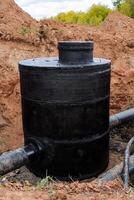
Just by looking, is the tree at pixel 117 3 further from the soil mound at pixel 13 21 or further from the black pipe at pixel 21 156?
the black pipe at pixel 21 156

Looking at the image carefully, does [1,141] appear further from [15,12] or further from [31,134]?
[15,12]

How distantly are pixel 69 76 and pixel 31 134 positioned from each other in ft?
3.61

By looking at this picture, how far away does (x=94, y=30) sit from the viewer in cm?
857

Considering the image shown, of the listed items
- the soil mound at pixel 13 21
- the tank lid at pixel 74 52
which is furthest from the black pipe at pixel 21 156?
the soil mound at pixel 13 21

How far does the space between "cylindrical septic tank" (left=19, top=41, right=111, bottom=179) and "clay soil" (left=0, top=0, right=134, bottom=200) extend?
117 centimetres

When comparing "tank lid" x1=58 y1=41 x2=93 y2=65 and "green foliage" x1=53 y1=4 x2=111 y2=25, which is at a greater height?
"green foliage" x1=53 y1=4 x2=111 y2=25

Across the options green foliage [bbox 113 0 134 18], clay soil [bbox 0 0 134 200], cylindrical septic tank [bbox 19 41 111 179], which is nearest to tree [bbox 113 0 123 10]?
green foliage [bbox 113 0 134 18]

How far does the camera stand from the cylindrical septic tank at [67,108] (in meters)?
5.18

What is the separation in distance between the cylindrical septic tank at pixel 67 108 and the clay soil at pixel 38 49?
117 centimetres

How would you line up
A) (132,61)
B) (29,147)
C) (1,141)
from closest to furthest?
1. (29,147)
2. (1,141)
3. (132,61)

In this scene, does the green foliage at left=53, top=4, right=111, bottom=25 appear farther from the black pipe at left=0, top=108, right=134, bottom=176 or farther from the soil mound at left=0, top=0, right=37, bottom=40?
the black pipe at left=0, top=108, right=134, bottom=176

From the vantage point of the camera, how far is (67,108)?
5.26 metres

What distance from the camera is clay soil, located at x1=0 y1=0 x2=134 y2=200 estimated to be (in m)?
6.91

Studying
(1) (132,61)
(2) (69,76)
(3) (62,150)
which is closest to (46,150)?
(3) (62,150)
